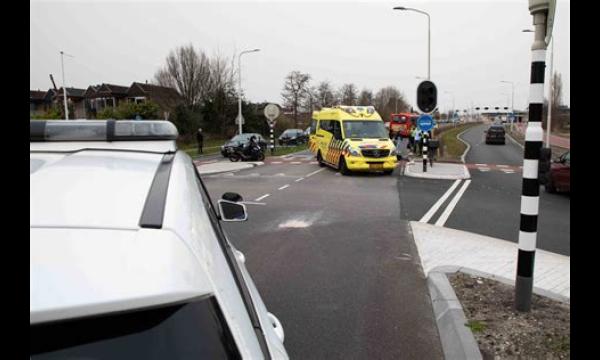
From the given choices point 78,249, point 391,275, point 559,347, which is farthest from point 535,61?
point 78,249

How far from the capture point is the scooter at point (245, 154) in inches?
981

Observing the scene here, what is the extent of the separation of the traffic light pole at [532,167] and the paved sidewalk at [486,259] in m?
0.71

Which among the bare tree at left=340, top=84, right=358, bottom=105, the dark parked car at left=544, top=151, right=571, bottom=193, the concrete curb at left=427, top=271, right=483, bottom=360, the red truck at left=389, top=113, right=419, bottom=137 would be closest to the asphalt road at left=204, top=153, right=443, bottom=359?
the concrete curb at left=427, top=271, right=483, bottom=360

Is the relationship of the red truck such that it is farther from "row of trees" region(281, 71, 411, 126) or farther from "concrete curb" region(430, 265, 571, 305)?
"concrete curb" region(430, 265, 571, 305)

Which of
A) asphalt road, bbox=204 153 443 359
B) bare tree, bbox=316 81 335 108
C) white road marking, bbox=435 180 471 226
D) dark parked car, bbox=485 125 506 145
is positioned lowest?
asphalt road, bbox=204 153 443 359

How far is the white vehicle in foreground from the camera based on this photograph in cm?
97

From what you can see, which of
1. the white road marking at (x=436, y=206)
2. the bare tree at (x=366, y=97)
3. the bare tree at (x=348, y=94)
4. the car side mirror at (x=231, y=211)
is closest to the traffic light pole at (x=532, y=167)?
the car side mirror at (x=231, y=211)

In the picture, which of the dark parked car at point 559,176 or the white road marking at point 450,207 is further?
the dark parked car at point 559,176

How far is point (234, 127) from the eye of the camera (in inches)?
1957

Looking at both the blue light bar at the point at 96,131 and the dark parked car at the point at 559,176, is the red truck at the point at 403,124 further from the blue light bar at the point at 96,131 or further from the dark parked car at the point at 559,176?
the blue light bar at the point at 96,131

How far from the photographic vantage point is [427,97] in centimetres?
1653

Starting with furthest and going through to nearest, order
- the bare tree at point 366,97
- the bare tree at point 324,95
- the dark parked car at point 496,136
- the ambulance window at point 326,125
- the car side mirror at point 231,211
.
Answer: the bare tree at point 366,97 → the bare tree at point 324,95 → the dark parked car at point 496,136 → the ambulance window at point 326,125 → the car side mirror at point 231,211

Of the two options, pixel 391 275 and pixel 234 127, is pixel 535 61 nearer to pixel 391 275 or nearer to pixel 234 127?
pixel 391 275

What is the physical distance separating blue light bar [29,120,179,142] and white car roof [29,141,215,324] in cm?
63
